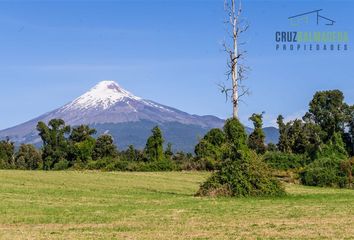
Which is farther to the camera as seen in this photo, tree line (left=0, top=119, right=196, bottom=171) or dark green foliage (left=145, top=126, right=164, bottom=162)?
dark green foliage (left=145, top=126, right=164, bottom=162)

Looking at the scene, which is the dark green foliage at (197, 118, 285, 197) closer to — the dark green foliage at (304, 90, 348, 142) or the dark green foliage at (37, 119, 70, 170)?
the dark green foliage at (37, 119, 70, 170)

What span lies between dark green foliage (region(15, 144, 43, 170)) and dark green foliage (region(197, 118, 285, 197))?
195ft

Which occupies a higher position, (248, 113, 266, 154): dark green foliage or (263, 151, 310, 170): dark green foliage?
(248, 113, 266, 154): dark green foliage

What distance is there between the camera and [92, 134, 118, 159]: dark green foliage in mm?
89438

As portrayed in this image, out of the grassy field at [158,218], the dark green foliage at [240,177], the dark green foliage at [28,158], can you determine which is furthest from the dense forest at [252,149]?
the grassy field at [158,218]

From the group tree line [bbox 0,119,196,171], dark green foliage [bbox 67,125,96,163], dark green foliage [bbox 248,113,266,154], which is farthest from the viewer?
dark green foliage [bbox 248,113,266,154]

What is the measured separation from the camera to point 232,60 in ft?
133

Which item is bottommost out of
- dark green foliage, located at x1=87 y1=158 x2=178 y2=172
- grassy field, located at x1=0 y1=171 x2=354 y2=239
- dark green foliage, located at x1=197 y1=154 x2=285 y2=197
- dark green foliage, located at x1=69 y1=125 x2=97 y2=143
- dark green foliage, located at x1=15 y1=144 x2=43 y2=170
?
grassy field, located at x1=0 y1=171 x2=354 y2=239

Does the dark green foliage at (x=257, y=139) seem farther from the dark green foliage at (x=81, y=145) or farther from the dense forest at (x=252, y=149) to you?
the dark green foliage at (x=81, y=145)

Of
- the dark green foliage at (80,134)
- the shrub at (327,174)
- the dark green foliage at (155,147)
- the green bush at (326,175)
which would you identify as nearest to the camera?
the shrub at (327,174)

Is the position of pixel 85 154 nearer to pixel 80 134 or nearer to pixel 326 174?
pixel 80 134

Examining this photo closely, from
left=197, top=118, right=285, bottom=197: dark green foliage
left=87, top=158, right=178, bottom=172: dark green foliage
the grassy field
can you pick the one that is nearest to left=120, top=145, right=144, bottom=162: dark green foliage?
left=87, top=158, right=178, bottom=172: dark green foliage

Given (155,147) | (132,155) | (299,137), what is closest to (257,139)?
(299,137)

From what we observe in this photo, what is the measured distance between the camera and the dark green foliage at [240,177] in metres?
34.9
